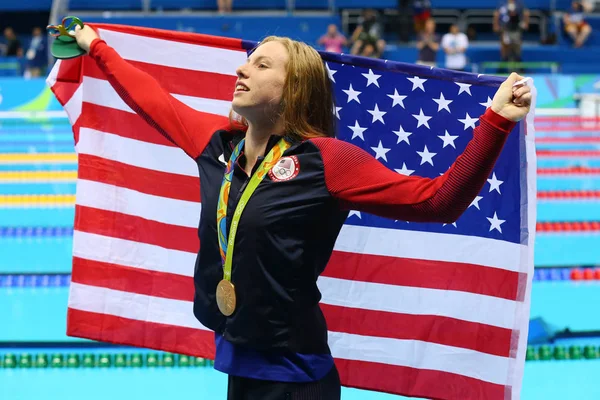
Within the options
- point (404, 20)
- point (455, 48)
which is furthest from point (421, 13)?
→ point (455, 48)

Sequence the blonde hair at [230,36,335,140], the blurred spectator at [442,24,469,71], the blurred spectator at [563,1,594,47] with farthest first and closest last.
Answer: the blurred spectator at [563,1,594,47], the blurred spectator at [442,24,469,71], the blonde hair at [230,36,335,140]

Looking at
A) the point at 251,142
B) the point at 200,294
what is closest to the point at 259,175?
the point at 251,142

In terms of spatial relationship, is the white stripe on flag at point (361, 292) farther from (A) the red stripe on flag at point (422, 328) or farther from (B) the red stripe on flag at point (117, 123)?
(B) the red stripe on flag at point (117, 123)

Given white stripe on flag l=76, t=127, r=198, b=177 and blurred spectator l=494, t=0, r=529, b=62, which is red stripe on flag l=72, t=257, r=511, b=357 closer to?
white stripe on flag l=76, t=127, r=198, b=177

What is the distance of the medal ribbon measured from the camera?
7.66 ft

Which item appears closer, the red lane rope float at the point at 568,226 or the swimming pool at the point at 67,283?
the swimming pool at the point at 67,283

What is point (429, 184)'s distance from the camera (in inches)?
88.4

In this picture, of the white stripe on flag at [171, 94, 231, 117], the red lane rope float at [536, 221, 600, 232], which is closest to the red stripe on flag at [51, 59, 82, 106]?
the white stripe on flag at [171, 94, 231, 117]

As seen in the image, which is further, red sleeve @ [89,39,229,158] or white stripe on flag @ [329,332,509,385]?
white stripe on flag @ [329,332,509,385]

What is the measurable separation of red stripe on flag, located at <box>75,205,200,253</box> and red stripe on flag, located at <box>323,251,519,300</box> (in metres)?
0.60

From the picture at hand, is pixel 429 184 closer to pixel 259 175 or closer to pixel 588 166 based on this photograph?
pixel 259 175

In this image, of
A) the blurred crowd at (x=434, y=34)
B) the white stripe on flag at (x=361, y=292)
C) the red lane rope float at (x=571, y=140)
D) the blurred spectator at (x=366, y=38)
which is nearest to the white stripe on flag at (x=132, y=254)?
the white stripe on flag at (x=361, y=292)

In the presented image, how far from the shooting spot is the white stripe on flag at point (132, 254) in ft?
11.8

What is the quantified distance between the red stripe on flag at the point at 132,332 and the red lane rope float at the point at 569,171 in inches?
295
